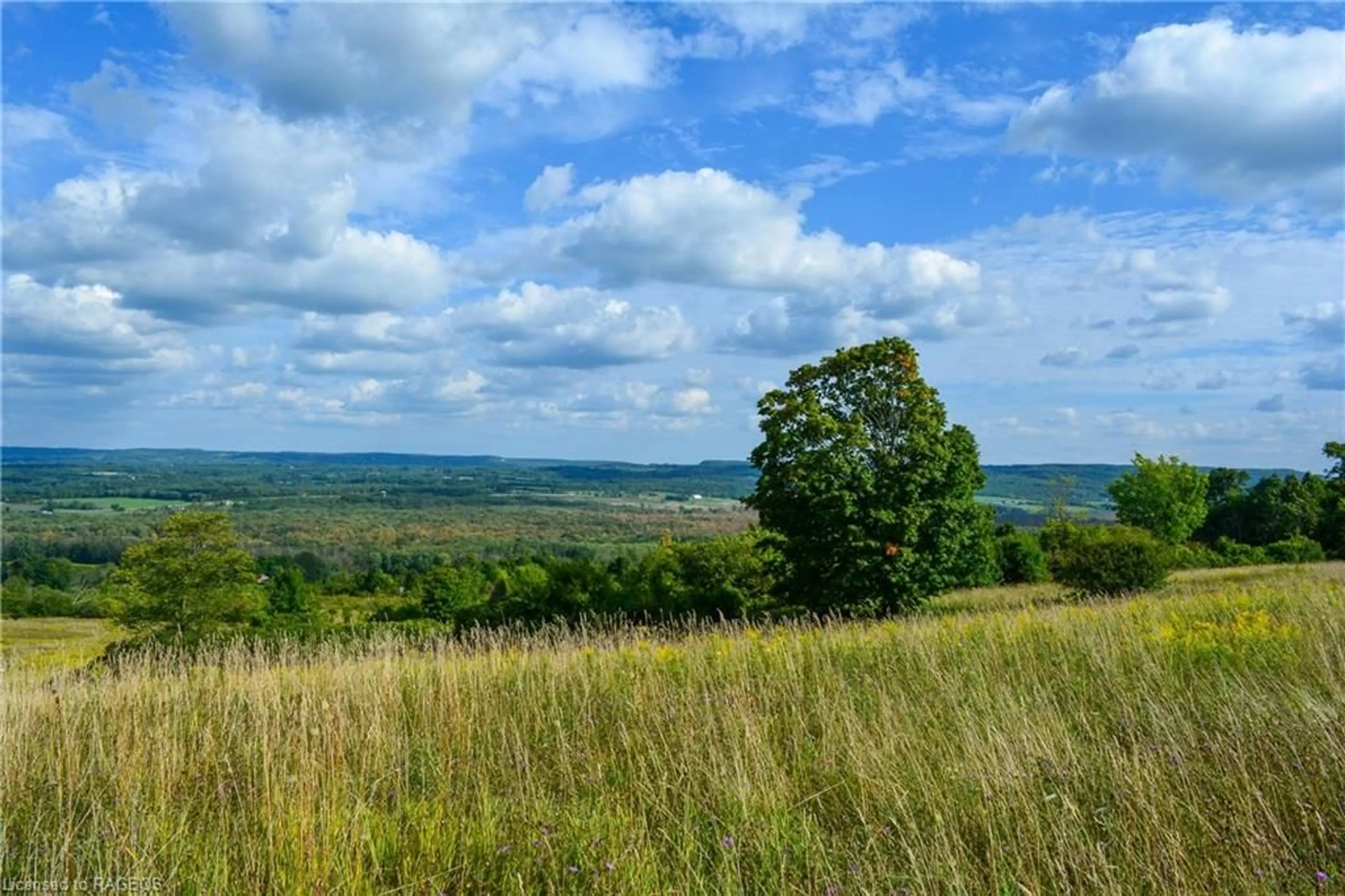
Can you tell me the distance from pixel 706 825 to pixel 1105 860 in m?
1.73

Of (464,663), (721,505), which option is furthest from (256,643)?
(721,505)

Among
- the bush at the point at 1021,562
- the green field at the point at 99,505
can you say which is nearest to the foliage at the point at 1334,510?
the bush at the point at 1021,562

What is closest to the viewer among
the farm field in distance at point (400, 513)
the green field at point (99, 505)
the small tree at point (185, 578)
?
the small tree at point (185, 578)

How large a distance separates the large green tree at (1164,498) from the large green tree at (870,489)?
4277 centimetres

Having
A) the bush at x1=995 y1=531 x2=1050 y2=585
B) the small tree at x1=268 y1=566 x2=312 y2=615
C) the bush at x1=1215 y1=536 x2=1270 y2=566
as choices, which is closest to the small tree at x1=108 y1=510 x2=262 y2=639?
the small tree at x1=268 y1=566 x2=312 y2=615

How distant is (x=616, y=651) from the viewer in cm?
902

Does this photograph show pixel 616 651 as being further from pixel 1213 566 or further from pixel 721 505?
pixel 721 505

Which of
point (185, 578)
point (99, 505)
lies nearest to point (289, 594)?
point (185, 578)

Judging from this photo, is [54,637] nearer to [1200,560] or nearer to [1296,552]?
[1200,560]

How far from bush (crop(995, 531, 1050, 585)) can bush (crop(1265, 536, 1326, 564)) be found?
1042cm

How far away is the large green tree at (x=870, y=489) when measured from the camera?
74.8 feet

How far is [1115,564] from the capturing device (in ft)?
86.3

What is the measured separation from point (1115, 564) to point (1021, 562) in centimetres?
1832

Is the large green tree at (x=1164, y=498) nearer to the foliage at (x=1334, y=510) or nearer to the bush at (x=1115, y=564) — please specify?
the foliage at (x=1334, y=510)
